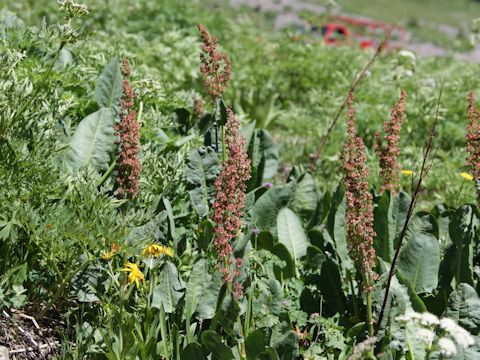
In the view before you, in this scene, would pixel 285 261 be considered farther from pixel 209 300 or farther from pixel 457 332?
pixel 457 332

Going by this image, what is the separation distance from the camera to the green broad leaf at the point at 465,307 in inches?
122

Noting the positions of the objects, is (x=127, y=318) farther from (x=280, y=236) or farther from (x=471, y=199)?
(x=471, y=199)

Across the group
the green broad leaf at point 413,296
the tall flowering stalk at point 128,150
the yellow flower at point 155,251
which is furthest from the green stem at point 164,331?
the green broad leaf at point 413,296

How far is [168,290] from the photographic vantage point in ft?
10.4

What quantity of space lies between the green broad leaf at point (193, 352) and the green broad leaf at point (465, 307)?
1018 millimetres

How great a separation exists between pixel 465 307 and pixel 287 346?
2.46 ft

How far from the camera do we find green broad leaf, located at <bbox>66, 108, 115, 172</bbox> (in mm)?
3750

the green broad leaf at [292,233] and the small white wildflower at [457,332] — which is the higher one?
the small white wildflower at [457,332]

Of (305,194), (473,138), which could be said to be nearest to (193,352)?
(305,194)

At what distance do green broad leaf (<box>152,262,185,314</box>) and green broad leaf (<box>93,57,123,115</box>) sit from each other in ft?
4.11

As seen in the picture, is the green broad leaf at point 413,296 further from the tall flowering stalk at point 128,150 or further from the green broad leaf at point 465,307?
the tall flowering stalk at point 128,150

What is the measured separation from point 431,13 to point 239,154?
1016 inches

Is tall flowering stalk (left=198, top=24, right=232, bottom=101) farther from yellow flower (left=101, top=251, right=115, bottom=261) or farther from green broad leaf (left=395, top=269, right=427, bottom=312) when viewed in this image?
green broad leaf (left=395, top=269, right=427, bottom=312)

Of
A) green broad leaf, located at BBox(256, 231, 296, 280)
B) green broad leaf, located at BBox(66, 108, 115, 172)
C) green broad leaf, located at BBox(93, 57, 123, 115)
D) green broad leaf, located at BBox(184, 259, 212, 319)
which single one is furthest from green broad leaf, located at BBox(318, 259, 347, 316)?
green broad leaf, located at BBox(93, 57, 123, 115)
